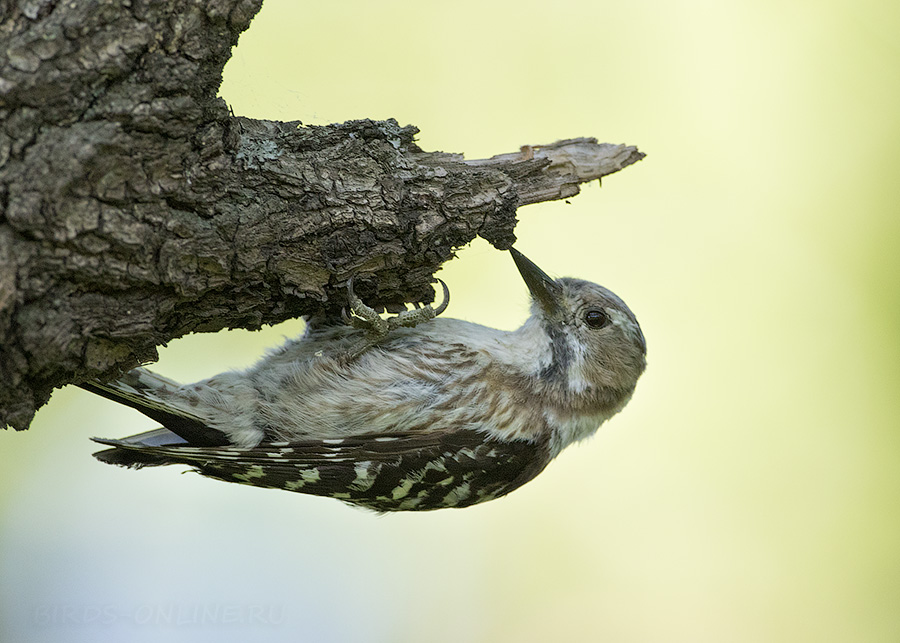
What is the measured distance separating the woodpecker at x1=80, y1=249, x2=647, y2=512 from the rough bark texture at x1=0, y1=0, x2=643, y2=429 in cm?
40

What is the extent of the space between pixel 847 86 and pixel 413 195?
167 inches

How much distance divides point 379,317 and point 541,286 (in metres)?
0.80

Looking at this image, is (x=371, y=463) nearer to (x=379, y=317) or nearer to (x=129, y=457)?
(x=379, y=317)

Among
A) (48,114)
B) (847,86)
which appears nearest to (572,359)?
(48,114)

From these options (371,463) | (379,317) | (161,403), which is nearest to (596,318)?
(379,317)

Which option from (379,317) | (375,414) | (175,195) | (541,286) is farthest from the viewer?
(541,286)

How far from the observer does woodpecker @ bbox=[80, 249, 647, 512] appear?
281 centimetres

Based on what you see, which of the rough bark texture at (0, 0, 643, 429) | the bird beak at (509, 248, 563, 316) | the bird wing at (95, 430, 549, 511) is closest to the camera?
the rough bark texture at (0, 0, 643, 429)

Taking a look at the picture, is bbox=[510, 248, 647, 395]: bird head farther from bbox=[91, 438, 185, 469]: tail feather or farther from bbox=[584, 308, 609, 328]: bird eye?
bbox=[91, 438, 185, 469]: tail feather

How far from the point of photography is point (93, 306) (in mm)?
2062

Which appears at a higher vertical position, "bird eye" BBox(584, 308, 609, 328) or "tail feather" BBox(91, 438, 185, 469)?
"bird eye" BBox(584, 308, 609, 328)

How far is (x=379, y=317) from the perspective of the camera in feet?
9.10

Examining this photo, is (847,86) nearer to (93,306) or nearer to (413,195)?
(413,195)

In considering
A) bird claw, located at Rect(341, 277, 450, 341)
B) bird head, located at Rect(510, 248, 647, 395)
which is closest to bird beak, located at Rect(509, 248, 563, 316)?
bird head, located at Rect(510, 248, 647, 395)
